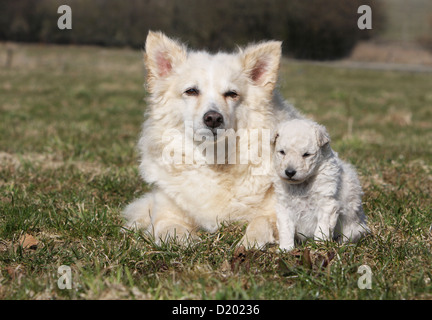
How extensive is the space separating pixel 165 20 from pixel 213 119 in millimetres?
31270

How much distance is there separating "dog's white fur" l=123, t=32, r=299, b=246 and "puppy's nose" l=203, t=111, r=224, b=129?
5 centimetres

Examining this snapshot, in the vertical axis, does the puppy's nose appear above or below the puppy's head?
above

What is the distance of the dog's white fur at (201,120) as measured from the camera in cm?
393

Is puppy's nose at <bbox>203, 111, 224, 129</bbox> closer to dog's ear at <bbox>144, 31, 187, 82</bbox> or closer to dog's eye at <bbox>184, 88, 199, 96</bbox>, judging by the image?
dog's eye at <bbox>184, 88, 199, 96</bbox>

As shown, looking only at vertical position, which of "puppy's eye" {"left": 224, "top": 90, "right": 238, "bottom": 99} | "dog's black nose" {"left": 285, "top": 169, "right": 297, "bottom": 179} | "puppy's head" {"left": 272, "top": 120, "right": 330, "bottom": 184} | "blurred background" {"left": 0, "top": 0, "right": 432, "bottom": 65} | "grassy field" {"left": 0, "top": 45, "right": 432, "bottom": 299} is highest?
"blurred background" {"left": 0, "top": 0, "right": 432, "bottom": 65}

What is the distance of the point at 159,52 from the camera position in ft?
13.9

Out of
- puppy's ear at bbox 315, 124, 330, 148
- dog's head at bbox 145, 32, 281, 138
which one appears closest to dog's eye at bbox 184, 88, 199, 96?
dog's head at bbox 145, 32, 281, 138

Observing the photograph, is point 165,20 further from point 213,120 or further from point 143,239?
point 143,239

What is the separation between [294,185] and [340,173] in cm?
37

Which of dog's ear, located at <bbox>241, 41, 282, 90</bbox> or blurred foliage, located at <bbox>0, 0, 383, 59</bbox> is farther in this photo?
blurred foliage, located at <bbox>0, 0, 383, 59</bbox>

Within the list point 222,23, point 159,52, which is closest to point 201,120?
point 159,52

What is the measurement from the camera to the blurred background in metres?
23.1

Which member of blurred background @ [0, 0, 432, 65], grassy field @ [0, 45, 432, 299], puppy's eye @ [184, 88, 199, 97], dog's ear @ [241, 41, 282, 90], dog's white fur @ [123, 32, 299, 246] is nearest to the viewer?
grassy field @ [0, 45, 432, 299]

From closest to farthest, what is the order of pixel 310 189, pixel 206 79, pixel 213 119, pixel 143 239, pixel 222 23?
pixel 310 189
pixel 143 239
pixel 213 119
pixel 206 79
pixel 222 23
